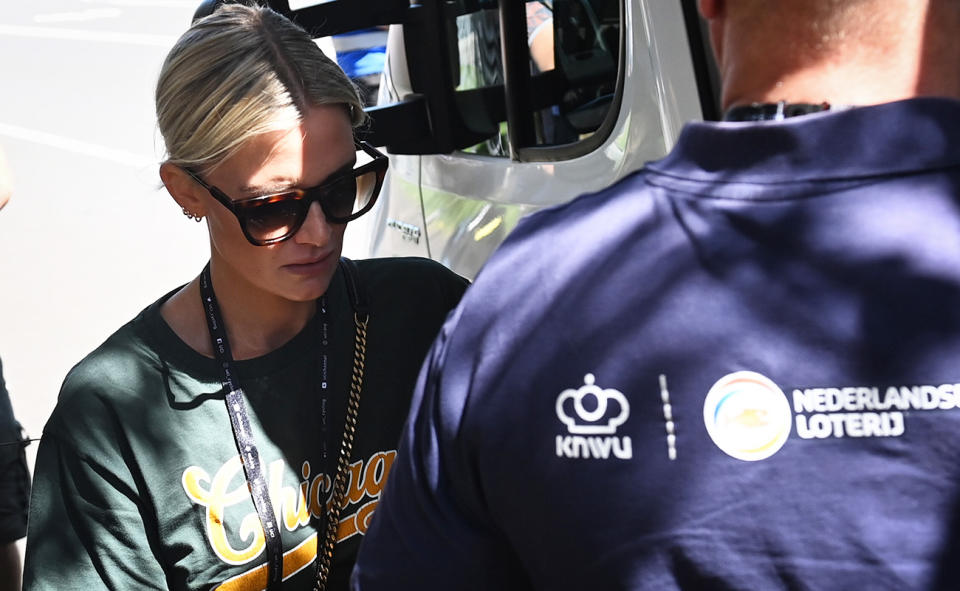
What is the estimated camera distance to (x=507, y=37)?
103 inches

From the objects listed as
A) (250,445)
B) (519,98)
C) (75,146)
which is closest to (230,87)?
(250,445)

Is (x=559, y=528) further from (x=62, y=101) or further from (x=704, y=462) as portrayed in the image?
(x=62, y=101)

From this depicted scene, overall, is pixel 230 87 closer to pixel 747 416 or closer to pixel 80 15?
pixel 747 416

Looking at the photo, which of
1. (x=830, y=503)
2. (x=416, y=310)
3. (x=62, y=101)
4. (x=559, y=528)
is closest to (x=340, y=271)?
(x=416, y=310)

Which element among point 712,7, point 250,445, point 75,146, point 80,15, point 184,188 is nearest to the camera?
point 712,7

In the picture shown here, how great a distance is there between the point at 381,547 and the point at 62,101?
35.0ft

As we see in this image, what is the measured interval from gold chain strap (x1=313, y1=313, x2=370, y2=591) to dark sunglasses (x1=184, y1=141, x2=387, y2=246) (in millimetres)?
226

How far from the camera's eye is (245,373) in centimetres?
190

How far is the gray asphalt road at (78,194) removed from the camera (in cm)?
630

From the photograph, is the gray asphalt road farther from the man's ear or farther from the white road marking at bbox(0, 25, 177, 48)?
the man's ear

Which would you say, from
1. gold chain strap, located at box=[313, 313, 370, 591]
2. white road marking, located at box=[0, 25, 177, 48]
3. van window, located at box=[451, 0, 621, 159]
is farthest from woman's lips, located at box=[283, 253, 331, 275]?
white road marking, located at box=[0, 25, 177, 48]

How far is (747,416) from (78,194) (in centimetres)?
825

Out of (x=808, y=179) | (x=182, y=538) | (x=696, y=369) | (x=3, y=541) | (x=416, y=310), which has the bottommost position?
(x=3, y=541)

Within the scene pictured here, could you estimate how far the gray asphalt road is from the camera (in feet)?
20.7
